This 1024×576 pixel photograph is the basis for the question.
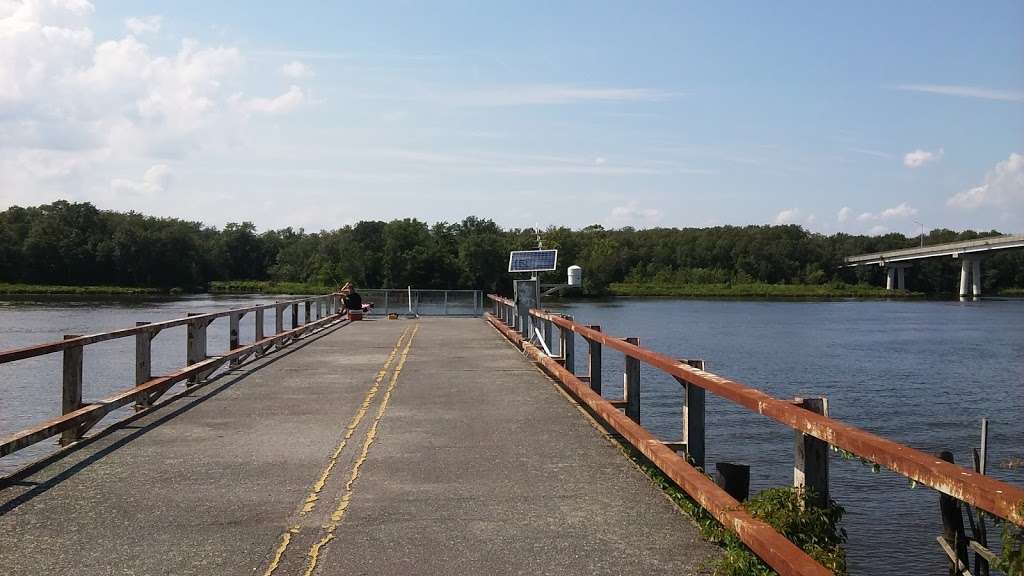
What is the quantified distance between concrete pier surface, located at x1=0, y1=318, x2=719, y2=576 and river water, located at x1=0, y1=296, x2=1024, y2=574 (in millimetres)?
4870

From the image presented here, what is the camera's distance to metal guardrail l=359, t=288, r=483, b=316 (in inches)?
1465

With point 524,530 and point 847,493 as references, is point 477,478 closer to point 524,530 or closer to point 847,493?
point 524,530

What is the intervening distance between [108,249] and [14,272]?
12958 millimetres

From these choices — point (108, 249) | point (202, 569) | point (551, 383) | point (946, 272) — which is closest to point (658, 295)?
point (946, 272)

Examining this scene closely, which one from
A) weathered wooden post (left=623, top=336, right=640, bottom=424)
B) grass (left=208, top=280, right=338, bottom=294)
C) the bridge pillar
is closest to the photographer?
weathered wooden post (left=623, top=336, right=640, bottom=424)

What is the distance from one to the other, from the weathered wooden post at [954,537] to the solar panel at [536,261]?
38.4ft

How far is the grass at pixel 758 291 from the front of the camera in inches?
5723

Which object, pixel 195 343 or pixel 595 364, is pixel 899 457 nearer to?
pixel 595 364

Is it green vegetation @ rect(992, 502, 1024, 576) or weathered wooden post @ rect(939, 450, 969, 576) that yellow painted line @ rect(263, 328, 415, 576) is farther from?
weathered wooden post @ rect(939, 450, 969, 576)

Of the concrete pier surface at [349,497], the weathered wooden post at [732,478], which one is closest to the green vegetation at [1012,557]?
the concrete pier surface at [349,497]

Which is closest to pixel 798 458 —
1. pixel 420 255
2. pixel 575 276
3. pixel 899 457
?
pixel 899 457

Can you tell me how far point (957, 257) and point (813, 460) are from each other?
13457 cm

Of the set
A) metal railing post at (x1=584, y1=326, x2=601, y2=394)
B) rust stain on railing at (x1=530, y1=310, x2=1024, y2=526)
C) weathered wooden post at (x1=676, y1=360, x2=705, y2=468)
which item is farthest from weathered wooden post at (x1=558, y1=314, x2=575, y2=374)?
rust stain on railing at (x1=530, y1=310, x2=1024, y2=526)

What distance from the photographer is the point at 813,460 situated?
5531 mm
